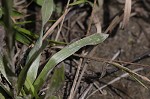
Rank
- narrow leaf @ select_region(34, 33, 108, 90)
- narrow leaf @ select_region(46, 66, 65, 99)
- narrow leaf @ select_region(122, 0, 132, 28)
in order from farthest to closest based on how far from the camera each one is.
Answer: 1. narrow leaf @ select_region(122, 0, 132, 28)
2. narrow leaf @ select_region(34, 33, 108, 90)
3. narrow leaf @ select_region(46, 66, 65, 99)

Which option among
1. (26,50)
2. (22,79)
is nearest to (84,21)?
(26,50)

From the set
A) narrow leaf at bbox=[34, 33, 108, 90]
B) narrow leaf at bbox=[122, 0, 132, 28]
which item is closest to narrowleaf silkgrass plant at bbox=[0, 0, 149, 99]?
narrow leaf at bbox=[34, 33, 108, 90]

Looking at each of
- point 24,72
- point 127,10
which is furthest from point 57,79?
point 127,10

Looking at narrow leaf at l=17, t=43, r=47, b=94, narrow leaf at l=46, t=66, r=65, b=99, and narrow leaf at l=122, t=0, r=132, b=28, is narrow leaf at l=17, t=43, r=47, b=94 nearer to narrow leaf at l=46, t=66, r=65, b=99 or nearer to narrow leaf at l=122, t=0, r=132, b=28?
narrow leaf at l=46, t=66, r=65, b=99

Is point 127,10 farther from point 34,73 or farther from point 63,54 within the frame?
point 34,73

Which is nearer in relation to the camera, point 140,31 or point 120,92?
point 120,92

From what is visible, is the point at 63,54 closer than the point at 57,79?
No

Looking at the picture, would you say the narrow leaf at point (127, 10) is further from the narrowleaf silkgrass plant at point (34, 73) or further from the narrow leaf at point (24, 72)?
the narrow leaf at point (24, 72)

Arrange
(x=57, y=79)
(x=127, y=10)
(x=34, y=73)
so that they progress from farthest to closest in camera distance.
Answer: (x=127, y=10)
(x=34, y=73)
(x=57, y=79)

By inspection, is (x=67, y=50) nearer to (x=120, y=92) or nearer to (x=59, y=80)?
(x=59, y=80)
